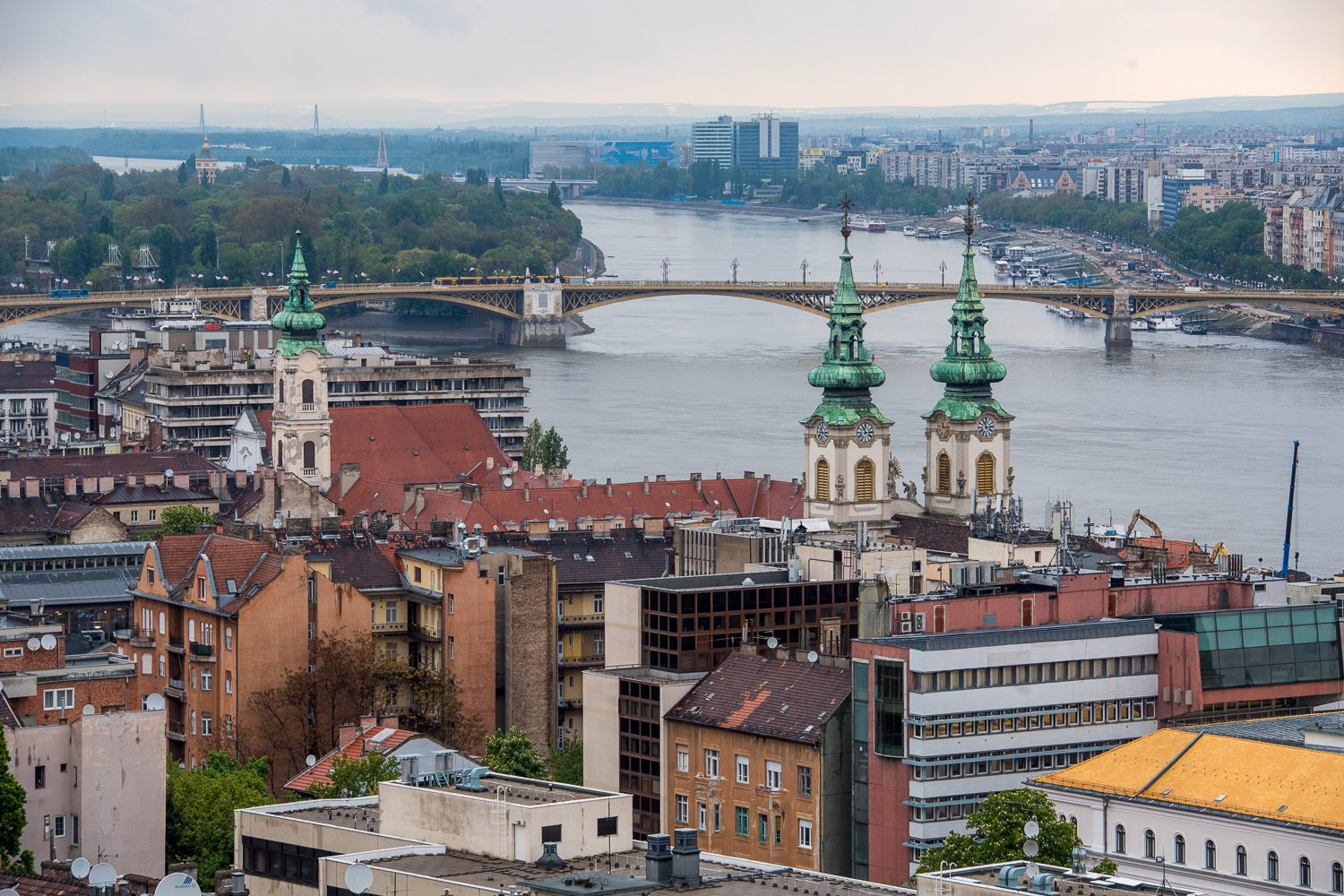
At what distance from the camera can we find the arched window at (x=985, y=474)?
38.4 metres

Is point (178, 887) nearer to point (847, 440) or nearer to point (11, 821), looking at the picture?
point (11, 821)

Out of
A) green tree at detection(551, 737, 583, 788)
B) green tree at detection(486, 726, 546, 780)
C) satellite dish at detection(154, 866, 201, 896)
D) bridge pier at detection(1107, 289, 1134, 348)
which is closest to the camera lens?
satellite dish at detection(154, 866, 201, 896)

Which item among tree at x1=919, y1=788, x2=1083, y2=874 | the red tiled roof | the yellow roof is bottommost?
the red tiled roof

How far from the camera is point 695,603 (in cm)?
2762

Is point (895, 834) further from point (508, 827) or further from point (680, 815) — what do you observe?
point (508, 827)

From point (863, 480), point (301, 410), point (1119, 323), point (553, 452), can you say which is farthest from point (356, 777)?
point (1119, 323)

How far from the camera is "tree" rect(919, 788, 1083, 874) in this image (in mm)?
20625

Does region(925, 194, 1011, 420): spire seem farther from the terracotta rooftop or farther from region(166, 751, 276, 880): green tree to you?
region(166, 751, 276, 880): green tree

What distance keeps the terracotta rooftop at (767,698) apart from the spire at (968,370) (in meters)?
12.5

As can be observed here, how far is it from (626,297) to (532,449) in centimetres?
3637

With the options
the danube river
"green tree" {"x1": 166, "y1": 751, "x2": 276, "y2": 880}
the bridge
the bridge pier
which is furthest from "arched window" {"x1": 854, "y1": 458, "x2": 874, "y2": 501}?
the bridge pier

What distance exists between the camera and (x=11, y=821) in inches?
828

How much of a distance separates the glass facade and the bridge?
57.8 metres

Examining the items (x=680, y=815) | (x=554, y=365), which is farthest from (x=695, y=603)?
(x=554, y=365)
